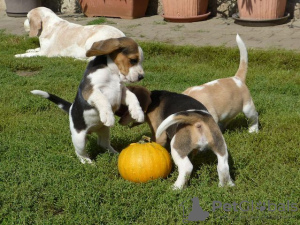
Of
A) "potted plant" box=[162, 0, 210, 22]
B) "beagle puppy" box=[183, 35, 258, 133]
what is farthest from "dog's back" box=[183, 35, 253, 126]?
"potted plant" box=[162, 0, 210, 22]

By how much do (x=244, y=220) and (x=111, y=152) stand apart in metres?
1.76

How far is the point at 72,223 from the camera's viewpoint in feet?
11.4

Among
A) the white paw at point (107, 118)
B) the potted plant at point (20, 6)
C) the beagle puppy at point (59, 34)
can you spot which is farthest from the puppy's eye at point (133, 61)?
the potted plant at point (20, 6)

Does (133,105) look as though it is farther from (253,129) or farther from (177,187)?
(253,129)

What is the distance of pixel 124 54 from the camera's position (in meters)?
4.04

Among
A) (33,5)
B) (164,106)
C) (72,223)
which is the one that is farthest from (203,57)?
(33,5)

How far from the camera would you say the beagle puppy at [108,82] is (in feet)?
13.1

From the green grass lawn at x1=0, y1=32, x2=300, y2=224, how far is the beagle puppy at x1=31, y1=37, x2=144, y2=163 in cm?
52

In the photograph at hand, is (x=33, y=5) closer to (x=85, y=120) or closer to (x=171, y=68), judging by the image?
(x=171, y=68)

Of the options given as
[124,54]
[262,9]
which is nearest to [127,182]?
[124,54]

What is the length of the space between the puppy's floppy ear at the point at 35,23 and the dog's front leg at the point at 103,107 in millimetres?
6158

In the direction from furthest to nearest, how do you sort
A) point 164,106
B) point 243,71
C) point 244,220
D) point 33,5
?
point 33,5, point 243,71, point 164,106, point 244,220

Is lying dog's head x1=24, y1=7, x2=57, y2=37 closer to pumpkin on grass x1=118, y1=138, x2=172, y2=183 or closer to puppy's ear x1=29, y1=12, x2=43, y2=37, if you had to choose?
puppy's ear x1=29, y1=12, x2=43, y2=37

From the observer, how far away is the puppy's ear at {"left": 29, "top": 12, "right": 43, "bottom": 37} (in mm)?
9547
